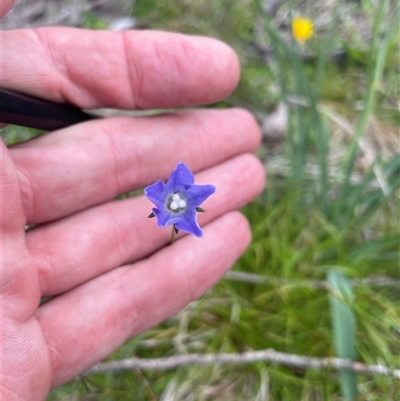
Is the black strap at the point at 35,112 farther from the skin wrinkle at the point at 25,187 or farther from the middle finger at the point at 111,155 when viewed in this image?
the skin wrinkle at the point at 25,187

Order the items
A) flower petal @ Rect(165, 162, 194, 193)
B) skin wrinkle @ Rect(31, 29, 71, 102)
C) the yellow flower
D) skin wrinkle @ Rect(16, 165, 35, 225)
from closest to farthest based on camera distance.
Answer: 1. flower petal @ Rect(165, 162, 194, 193)
2. skin wrinkle @ Rect(16, 165, 35, 225)
3. skin wrinkle @ Rect(31, 29, 71, 102)
4. the yellow flower

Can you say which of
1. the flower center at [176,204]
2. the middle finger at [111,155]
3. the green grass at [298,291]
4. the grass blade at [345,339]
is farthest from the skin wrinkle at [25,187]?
the grass blade at [345,339]

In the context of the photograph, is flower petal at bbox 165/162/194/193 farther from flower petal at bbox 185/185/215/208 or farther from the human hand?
the human hand

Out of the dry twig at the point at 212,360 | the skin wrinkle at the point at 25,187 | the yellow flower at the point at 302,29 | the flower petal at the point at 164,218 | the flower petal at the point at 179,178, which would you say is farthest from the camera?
the yellow flower at the point at 302,29

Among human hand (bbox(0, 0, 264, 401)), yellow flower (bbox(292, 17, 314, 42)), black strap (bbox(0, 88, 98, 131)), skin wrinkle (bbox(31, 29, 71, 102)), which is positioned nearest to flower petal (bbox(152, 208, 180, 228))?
human hand (bbox(0, 0, 264, 401))

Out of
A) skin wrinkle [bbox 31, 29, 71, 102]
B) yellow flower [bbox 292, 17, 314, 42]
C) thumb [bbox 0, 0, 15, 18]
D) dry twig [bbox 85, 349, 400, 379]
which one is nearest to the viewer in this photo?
thumb [bbox 0, 0, 15, 18]

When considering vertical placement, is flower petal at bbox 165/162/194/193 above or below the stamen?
above

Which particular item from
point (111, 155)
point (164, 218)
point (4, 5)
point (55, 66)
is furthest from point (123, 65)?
point (164, 218)

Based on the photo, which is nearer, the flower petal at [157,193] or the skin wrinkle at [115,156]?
the flower petal at [157,193]

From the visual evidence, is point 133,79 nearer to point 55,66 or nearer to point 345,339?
point 55,66
